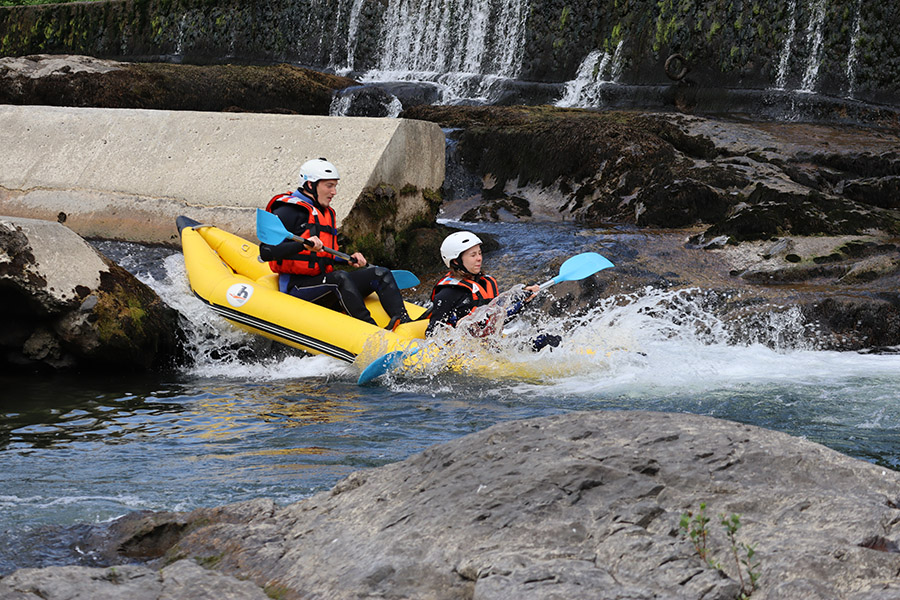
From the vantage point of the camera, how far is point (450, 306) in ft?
19.5

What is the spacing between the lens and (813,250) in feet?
24.5

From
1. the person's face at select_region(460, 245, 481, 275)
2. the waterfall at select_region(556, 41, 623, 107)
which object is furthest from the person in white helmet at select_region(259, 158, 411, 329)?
the waterfall at select_region(556, 41, 623, 107)

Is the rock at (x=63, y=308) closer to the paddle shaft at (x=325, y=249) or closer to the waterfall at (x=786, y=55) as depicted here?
the paddle shaft at (x=325, y=249)

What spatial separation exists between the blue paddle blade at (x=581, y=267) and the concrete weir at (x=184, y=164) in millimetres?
2167

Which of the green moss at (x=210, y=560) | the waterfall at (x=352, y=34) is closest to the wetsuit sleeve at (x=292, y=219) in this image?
the green moss at (x=210, y=560)

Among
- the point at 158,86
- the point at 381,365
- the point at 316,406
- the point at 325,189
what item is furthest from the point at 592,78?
the point at 316,406

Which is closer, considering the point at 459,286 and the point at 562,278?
the point at 459,286

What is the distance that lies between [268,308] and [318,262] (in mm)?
482

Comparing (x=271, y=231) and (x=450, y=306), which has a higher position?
(x=271, y=231)

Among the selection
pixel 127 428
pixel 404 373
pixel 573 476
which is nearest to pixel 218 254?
pixel 404 373

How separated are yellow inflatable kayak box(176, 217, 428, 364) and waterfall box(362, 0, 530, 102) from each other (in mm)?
7816

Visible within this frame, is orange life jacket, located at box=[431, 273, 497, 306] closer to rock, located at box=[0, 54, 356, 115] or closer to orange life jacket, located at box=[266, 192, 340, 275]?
orange life jacket, located at box=[266, 192, 340, 275]

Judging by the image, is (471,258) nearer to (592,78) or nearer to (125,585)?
(125,585)

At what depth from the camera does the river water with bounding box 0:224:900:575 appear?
3.47m
